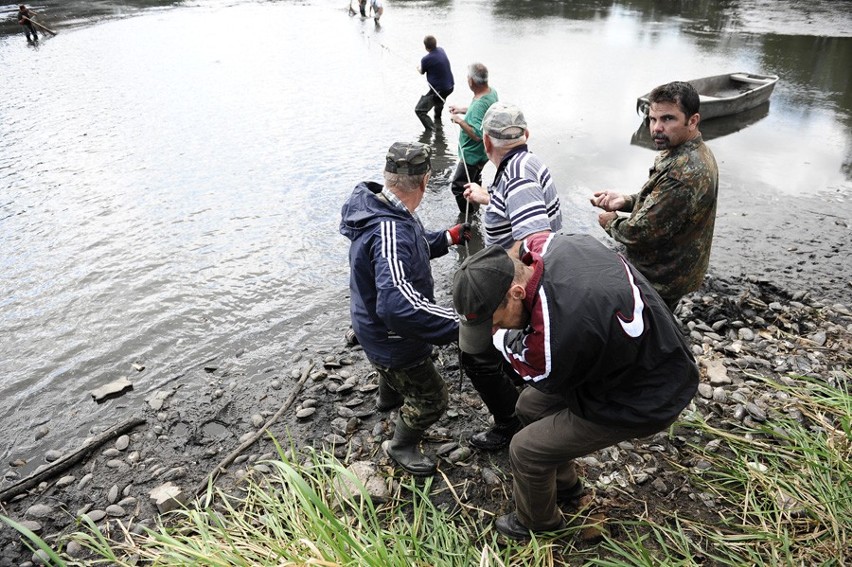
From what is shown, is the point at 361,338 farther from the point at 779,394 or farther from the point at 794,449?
the point at 779,394

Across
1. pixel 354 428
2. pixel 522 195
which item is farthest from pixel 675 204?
pixel 354 428

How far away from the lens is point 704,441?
421 cm

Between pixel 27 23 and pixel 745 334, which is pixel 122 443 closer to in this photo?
pixel 745 334

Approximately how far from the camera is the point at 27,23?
76.0 feet

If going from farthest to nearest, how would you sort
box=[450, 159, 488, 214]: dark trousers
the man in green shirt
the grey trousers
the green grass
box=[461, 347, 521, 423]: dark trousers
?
1. box=[450, 159, 488, 214]: dark trousers
2. the man in green shirt
3. box=[461, 347, 521, 423]: dark trousers
4. the green grass
5. the grey trousers

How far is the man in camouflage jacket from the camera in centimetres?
388

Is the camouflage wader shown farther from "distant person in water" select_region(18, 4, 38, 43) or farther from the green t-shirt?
"distant person in water" select_region(18, 4, 38, 43)

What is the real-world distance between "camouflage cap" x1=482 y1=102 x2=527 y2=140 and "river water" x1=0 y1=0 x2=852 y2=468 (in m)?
3.28

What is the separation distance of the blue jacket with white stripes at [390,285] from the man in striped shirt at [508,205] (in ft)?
1.99

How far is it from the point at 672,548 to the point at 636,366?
4.97 feet

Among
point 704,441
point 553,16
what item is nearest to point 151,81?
point 704,441

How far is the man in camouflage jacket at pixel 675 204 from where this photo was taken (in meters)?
3.88

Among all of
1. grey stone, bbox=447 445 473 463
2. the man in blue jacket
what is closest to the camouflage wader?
the man in blue jacket

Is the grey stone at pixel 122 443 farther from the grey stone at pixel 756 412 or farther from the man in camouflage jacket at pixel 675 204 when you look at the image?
the grey stone at pixel 756 412
